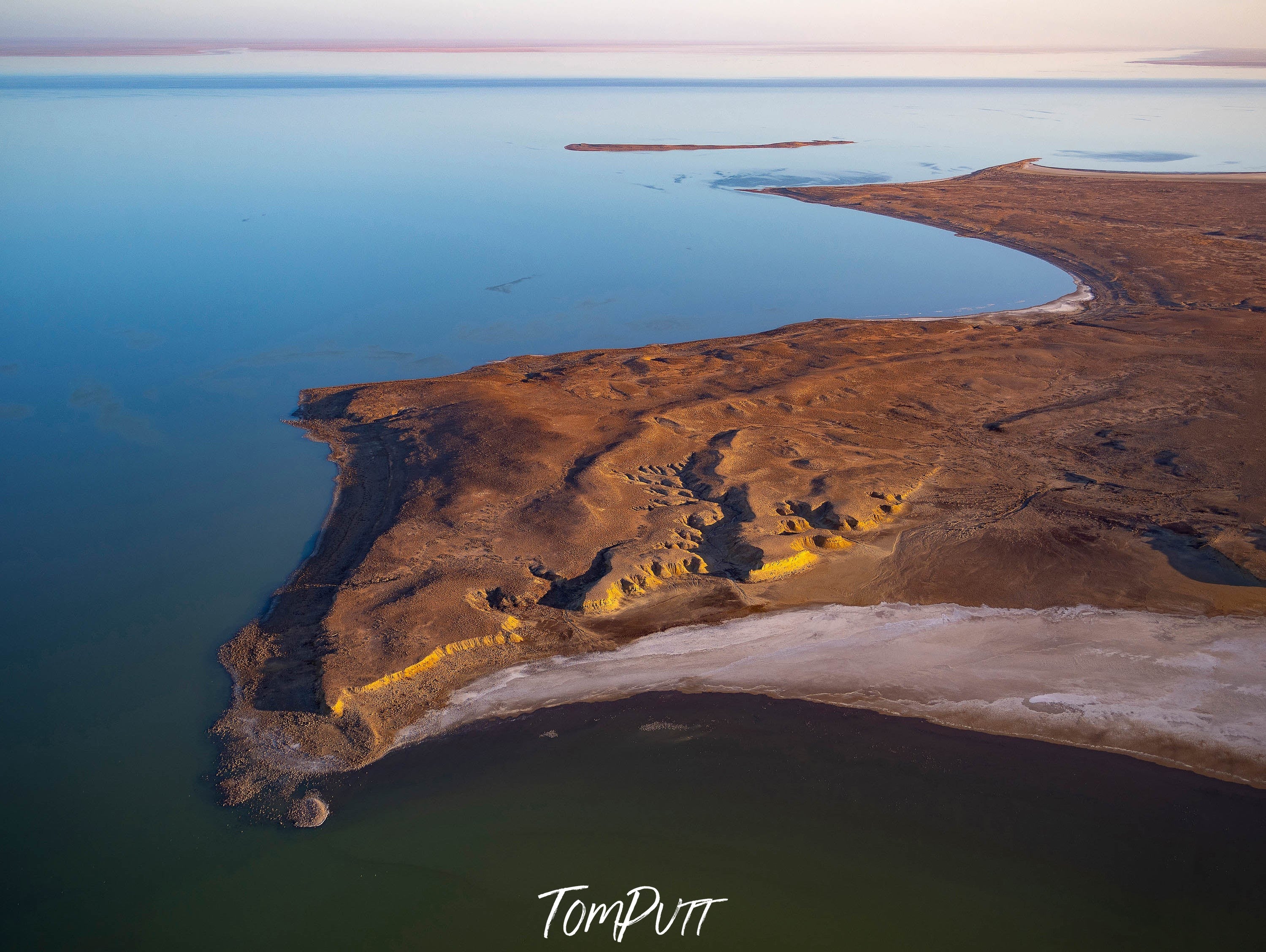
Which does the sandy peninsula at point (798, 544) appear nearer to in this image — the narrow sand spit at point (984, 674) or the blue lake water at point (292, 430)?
the narrow sand spit at point (984, 674)

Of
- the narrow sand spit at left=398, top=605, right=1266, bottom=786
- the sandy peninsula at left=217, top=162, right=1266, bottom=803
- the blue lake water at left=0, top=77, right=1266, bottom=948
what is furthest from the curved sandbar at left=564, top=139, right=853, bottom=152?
the narrow sand spit at left=398, top=605, right=1266, bottom=786

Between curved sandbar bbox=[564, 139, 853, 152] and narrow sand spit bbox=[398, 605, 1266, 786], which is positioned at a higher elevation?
curved sandbar bbox=[564, 139, 853, 152]

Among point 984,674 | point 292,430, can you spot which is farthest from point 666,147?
point 984,674

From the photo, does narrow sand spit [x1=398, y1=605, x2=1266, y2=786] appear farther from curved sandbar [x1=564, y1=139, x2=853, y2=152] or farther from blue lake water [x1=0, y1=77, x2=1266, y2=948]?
curved sandbar [x1=564, y1=139, x2=853, y2=152]

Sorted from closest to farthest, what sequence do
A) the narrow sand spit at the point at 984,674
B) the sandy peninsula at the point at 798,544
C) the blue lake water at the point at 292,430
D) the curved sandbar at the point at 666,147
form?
the blue lake water at the point at 292,430 < the narrow sand spit at the point at 984,674 < the sandy peninsula at the point at 798,544 < the curved sandbar at the point at 666,147

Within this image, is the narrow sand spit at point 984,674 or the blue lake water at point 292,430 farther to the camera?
the narrow sand spit at point 984,674

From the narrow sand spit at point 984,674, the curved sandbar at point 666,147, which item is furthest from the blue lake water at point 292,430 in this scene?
the curved sandbar at point 666,147

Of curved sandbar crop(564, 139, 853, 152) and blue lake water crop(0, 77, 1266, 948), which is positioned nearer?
blue lake water crop(0, 77, 1266, 948)
